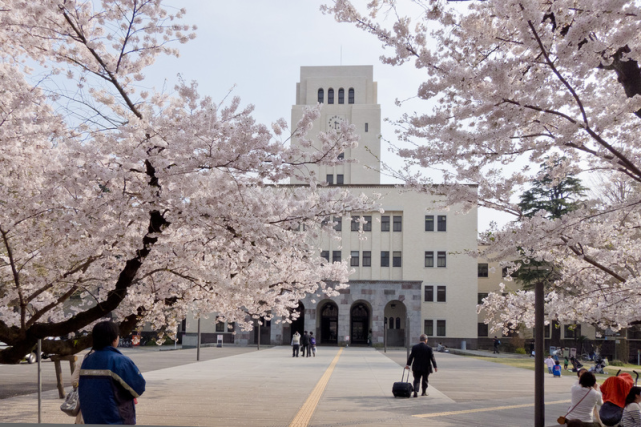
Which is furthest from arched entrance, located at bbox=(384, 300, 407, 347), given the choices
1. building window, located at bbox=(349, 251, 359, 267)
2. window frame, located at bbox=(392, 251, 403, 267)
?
building window, located at bbox=(349, 251, 359, 267)

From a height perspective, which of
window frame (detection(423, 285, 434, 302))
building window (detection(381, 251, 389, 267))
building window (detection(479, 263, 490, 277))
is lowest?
window frame (detection(423, 285, 434, 302))

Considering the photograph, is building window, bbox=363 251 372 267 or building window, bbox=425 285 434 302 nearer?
building window, bbox=425 285 434 302

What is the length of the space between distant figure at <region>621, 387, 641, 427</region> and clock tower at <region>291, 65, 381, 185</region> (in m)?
60.1

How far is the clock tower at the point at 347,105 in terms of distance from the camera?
70.6 metres

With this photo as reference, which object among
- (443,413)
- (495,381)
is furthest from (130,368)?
(495,381)

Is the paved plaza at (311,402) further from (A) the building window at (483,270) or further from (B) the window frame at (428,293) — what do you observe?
(A) the building window at (483,270)

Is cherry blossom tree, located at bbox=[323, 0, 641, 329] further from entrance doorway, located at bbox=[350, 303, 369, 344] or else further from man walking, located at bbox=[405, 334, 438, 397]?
entrance doorway, located at bbox=[350, 303, 369, 344]

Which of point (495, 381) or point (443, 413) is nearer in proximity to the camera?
point (443, 413)

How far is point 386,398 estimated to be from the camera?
50.7 feet

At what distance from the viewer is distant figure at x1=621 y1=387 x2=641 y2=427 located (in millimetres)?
8297

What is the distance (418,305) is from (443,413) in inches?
1828

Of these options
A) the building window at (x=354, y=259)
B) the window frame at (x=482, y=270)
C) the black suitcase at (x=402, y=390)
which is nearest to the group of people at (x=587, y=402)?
the black suitcase at (x=402, y=390)

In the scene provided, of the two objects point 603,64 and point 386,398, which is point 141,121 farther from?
point 386,398

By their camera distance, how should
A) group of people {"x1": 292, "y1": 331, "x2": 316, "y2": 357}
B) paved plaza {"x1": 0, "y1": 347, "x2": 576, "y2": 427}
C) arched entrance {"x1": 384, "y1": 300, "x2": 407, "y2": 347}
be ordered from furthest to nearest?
arched entrance {"x1": 384, "y1": 300, "x2": 407, "y2": 347}
group of people {"x1": 292, "y1": 331, "x2": 316, "y2": 357}
paved plaza {"x1": 0, "y1": 347, "x2": 576, "y2": 427}
